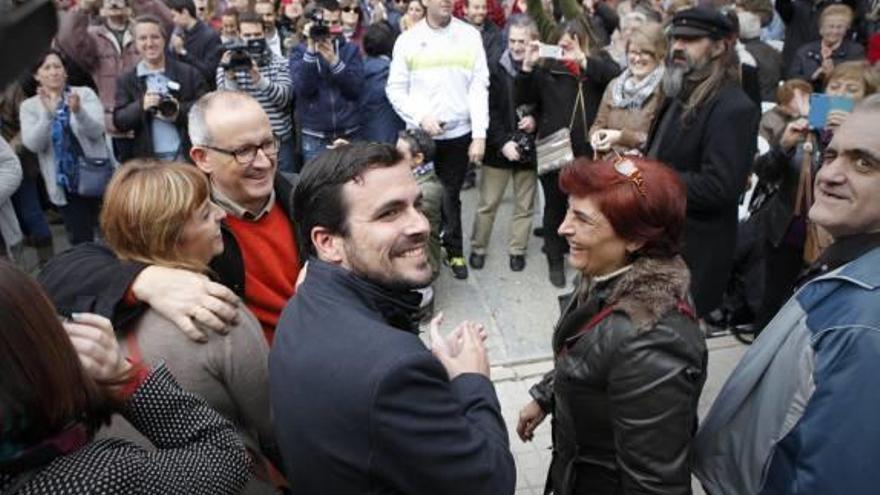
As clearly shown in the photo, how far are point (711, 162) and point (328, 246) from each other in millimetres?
2507

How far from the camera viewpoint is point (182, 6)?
692cm

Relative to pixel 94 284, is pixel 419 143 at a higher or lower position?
lower

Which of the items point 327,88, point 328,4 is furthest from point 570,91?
point 328,4

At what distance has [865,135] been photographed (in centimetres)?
211

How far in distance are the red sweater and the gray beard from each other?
2.20m

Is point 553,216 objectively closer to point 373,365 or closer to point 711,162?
point 711,162

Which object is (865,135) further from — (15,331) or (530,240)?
(530,240)

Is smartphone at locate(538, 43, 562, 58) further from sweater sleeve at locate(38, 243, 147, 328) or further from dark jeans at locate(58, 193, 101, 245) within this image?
sweater sleeve at locate(38, 243, 147, 328)

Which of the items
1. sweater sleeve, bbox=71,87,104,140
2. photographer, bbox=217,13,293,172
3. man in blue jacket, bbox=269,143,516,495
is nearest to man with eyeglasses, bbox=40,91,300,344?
man in blue jacket, bbox=269,143,516,495

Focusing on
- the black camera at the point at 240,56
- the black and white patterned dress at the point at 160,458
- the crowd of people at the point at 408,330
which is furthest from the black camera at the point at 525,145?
the black and white patterned dress at the point at 160,458

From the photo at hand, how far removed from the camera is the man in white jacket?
5.50 m

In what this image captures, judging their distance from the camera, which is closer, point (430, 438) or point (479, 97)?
point (430, 438)

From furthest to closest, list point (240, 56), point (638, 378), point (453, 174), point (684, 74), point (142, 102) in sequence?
point (453, 174) < point (142, 102) < point (240, 56) < point (684, 74) < point (638, 378)

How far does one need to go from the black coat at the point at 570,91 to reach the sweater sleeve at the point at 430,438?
3820 millimetres
